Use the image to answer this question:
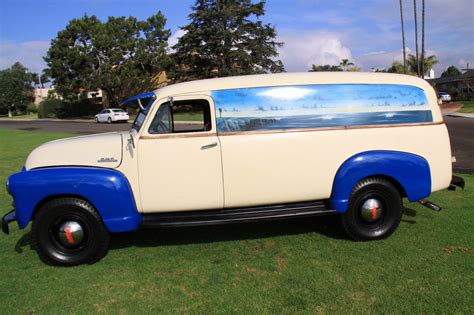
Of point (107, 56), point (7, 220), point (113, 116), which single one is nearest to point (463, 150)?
point (7, 220)

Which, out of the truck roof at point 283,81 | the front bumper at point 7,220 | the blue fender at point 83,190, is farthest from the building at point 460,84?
the front bumper at point 7,220

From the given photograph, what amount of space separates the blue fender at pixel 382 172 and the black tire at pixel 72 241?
2594 mm

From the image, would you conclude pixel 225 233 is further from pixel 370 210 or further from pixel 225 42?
pixel 225 42

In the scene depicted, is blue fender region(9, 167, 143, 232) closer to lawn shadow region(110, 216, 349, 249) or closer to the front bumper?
the front bumper

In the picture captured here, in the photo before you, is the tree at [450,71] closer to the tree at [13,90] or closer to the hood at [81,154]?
the tree at [13,90]

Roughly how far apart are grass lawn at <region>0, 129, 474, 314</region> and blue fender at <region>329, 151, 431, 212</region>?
22.1 inches

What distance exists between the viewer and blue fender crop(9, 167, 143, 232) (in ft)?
13.9

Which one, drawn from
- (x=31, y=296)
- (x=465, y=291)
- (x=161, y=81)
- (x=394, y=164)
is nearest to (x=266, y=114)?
(x=394, y=164)

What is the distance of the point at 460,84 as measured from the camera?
58.9 meters

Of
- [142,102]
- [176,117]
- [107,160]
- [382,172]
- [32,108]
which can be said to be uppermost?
[32,108]

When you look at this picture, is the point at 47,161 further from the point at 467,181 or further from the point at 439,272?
the point at 467,181

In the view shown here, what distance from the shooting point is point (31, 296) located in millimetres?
3828

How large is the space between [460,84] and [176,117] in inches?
2506

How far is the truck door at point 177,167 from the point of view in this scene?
443 centimetres
